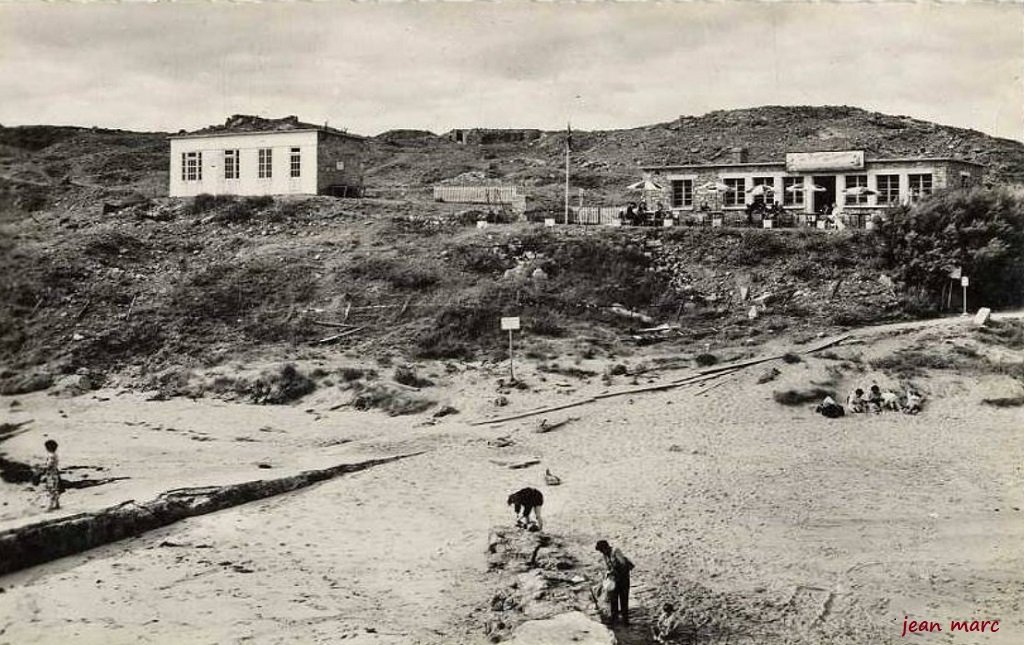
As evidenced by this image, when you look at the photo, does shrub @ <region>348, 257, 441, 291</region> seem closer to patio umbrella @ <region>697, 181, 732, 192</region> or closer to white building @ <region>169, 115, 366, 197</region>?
white building @ <region>169, 115, 366, 197</region>

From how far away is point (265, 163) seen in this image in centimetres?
4422

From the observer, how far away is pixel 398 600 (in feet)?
49.3

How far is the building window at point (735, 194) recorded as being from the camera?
4306 centimetres

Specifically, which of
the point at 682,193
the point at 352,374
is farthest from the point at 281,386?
the point at 682,193

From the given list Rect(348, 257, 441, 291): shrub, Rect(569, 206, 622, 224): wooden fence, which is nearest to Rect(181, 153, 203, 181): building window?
Rect(348, 257, 441, 291): shrub

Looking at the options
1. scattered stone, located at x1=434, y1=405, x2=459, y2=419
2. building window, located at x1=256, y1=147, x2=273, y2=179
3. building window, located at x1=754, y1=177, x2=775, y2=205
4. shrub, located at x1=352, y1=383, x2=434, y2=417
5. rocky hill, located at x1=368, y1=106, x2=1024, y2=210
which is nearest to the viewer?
scattered stone, located at x1=434, y1=405, x2=459, y2=419

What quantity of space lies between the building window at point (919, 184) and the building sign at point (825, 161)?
197 cm

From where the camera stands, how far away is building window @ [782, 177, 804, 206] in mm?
42031

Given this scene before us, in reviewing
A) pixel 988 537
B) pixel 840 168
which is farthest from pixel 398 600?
pixel 840 168

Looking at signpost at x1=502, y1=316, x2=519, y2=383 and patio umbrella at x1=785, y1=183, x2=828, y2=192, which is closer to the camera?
signpost at x1=502, y1=316, x2=519, y2=383

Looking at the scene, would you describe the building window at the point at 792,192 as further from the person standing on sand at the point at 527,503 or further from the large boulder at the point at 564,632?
the large boulder at the point at 564,632

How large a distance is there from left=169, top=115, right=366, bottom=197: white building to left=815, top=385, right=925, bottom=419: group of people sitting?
87.6 ft

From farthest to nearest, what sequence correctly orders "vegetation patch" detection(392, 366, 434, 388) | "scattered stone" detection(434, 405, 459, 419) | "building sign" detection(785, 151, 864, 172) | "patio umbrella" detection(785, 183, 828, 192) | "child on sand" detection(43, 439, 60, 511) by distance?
"patio umbrella" detection(785, 183, 828, 192)
"building sign" detection(785, 151, 864, 172)
"vegetation patch" detection(392, 366, 434, 388)
"scattered stone" detection(434, 405, 459, 419)
"child on sand" detection(43, 439, 60, 511)

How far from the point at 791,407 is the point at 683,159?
5378 centimetres
